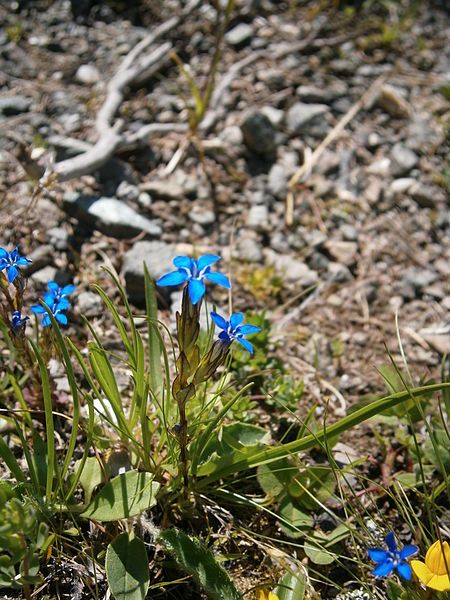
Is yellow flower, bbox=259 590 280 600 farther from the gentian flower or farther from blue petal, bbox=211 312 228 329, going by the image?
the gentian flower

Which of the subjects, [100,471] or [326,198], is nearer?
[100,471]

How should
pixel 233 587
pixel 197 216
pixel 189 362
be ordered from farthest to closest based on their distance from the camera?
1. pixel 197 216
2. pixel 233 587
3. pixel 189 362

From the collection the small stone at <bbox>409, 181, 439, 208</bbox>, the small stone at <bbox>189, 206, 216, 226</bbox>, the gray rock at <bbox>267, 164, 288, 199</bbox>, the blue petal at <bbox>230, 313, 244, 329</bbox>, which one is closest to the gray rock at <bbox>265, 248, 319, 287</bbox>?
the small stone at <bbox>189, 206, 216, 226</bbox>

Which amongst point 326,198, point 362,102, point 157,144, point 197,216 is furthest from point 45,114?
point 362,102

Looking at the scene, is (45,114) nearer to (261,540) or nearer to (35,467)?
(35,467)

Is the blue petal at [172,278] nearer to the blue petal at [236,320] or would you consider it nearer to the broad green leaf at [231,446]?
the blue petal at [236,320]

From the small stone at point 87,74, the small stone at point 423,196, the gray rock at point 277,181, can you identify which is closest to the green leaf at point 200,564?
the gray rock at point 277,181

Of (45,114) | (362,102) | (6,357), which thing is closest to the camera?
(6,357)
